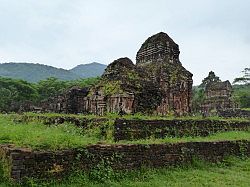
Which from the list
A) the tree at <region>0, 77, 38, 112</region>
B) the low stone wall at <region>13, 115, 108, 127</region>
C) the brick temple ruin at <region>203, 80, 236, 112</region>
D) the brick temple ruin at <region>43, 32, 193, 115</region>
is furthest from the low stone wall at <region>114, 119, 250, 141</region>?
the tree at <region>0, 77, 38, 112</region>

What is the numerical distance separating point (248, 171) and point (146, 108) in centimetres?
556

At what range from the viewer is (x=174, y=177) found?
23.1 ft

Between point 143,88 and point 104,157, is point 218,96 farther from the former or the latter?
point 104,157

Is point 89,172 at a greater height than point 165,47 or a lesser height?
lesser

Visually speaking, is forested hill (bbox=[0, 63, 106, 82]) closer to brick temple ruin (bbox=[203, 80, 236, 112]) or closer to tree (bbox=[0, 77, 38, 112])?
tree (bbox=[0, 77, 38, 112])

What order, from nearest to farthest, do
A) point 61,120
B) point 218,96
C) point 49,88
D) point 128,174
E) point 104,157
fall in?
point 104,157 < point 128,174 < point 61,120 < point 218,96 < point 49,88

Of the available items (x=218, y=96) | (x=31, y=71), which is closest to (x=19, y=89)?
(x=218, y=96)

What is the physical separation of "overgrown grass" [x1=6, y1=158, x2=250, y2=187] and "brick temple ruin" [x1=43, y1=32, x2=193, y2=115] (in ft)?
15.6

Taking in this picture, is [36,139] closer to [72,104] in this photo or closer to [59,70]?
[72,104]

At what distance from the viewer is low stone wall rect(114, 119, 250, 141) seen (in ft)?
30.1

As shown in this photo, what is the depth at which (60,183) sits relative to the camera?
19.3ft

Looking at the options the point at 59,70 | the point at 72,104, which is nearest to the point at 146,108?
the point at 72,104

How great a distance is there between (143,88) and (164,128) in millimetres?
3413

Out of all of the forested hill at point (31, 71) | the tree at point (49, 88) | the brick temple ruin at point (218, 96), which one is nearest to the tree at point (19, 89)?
the tree at point (49, 88)
